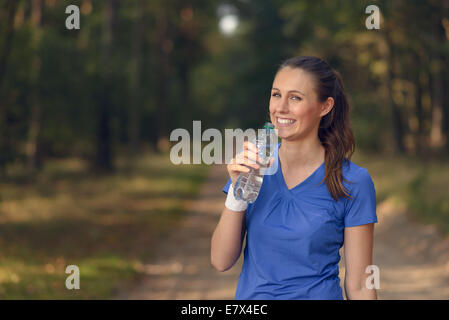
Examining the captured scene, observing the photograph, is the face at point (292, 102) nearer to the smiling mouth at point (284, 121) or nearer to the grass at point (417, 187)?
the smiling mouth at point (284, 121)

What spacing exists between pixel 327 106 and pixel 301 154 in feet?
0.96

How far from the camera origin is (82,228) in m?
13.6

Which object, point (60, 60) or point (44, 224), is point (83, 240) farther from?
point (60, 60)

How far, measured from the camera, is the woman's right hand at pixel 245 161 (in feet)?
9.44

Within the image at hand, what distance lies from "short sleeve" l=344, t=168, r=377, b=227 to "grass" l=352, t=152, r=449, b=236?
31.4 feet

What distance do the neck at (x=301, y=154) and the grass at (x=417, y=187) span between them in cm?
951

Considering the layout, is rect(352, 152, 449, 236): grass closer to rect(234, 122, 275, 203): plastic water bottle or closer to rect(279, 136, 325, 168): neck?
rect(279, 136, 325, 168): neck

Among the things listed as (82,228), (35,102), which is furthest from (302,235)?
(35,102)

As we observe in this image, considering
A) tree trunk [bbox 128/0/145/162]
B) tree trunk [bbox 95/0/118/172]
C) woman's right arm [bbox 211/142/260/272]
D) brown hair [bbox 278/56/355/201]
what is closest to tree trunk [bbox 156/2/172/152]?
tree trunk [bbox 128/0/145/162]

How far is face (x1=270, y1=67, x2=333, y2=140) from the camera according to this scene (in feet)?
10.2

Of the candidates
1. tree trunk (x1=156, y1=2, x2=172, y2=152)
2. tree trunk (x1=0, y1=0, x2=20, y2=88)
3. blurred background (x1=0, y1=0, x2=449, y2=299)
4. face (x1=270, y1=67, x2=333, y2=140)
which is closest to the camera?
face (x1=270, y1=67, x2=333, y2=140)

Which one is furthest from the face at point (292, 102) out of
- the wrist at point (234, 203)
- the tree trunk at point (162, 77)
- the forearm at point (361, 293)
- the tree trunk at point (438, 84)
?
the tree trunk at point (162, 77)

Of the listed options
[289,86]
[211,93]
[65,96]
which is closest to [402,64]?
[65,96]

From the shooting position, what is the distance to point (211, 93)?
2303 inches
